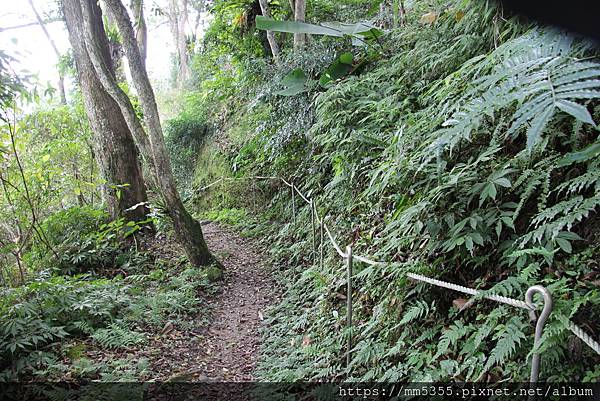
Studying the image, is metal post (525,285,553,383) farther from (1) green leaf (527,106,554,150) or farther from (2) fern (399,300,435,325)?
(2) fern (399,300,435,325)

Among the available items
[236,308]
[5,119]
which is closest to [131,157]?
A: [5,119]

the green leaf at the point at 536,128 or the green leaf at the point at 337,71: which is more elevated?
the green leaf at the point at 337,71

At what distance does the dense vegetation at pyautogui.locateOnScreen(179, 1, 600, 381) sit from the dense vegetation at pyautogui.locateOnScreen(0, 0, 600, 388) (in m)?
0.02

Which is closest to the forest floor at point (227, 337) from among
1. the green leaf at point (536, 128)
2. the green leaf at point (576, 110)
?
the green leaf at point (536, 128)

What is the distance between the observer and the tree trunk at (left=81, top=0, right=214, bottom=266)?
21.4 ft

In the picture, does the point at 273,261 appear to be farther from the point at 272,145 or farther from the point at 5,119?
the point at 5,119

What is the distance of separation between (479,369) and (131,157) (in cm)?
818

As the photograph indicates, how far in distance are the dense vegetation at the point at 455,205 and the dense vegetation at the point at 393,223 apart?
0.02m

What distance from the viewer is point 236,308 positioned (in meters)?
6.09

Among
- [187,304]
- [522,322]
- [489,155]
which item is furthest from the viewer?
[187,304]

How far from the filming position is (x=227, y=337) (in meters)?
5.27

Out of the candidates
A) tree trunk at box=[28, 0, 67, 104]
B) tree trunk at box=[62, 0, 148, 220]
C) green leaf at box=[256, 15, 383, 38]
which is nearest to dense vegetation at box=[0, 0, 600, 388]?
green leaf at box=[256, 15, 383, 38]

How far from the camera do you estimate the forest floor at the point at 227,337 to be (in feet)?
14.4

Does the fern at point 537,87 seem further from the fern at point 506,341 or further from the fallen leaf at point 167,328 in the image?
the fallen leaf at point 167,328
